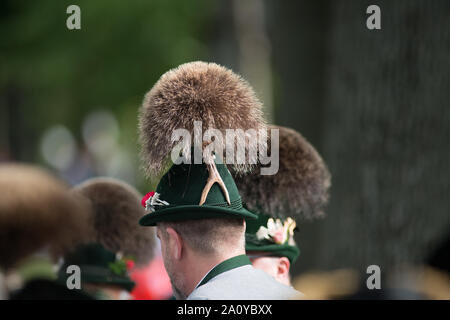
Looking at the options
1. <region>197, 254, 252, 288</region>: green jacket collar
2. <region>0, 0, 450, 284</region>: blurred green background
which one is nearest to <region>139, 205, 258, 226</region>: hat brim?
<region>197, 254, 252, 288</region>: green jacket collar

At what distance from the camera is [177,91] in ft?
9.99

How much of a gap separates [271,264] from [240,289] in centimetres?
88

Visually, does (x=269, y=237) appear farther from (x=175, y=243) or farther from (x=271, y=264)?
(x=175, y=243)

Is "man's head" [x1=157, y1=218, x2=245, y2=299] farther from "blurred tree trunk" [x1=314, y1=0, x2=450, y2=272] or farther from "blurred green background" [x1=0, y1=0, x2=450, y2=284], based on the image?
"blurred tree trunk" [x1=314, y1=0, x2=450, y2=272]

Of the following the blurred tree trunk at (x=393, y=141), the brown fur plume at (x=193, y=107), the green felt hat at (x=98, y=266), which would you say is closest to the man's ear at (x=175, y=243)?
the brown fur plume at (x=193, y=107)

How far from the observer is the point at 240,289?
9.55 ft

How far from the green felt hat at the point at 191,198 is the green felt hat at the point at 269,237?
68 cm

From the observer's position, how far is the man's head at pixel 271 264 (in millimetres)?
3748

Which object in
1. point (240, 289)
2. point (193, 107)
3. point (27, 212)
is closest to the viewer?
point (27, 212)

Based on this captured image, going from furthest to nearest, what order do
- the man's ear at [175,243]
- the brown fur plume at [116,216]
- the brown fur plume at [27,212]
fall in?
the brown fur plume at [116,216] < the man's ear at [175,243] < the brown fur plume at [27,212]

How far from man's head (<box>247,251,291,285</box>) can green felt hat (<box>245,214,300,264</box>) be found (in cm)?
A: 3

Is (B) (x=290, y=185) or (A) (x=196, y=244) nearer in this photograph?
(A) (x=196, y=244)

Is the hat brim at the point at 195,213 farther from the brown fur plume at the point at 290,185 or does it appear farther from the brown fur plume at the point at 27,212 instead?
the brown fur plume at the point at 290,185

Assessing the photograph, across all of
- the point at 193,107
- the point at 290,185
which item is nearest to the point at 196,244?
the point at 193,107
